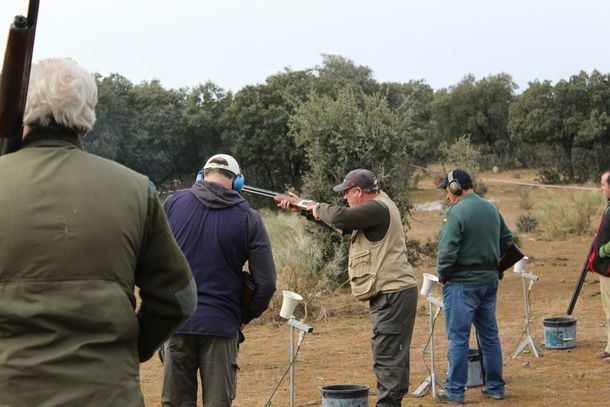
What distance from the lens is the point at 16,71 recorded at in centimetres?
260

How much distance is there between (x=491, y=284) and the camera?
7430 millimetres

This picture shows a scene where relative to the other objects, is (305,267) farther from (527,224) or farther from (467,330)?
(527,224)

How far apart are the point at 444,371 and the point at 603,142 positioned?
25.8 metres

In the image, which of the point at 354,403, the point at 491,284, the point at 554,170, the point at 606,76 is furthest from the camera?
the point at 606,76

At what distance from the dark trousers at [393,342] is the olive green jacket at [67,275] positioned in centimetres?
371

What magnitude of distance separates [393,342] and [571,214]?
15.4 meters

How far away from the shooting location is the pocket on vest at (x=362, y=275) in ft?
20.6

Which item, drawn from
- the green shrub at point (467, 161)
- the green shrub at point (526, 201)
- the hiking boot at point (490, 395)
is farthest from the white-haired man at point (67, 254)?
the green shrub at point (526, 201)

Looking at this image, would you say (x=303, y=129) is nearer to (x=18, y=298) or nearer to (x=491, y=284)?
(x=491, y=284)

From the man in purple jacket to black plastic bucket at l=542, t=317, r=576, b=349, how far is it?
5.67 metres

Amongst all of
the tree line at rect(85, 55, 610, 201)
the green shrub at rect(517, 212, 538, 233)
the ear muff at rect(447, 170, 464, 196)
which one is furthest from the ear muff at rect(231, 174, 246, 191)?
the green shrub at rect(517, 212, 538, 233)

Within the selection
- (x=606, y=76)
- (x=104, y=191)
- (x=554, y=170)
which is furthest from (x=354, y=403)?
(x=606, y=76)

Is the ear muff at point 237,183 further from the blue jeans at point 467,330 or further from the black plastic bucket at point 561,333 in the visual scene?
the black plastic bucket at point 561,333

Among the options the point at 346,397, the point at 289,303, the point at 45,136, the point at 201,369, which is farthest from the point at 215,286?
the point at 45,136
